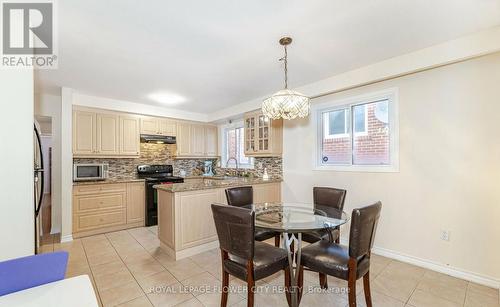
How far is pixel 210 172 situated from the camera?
19.5 feet

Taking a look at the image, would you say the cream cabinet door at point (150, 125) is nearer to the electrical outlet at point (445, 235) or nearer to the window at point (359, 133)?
the window at point (359, 133)

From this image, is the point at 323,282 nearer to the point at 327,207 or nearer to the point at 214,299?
the point at 327,207

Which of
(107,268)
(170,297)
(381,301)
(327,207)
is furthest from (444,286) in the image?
(107,268)

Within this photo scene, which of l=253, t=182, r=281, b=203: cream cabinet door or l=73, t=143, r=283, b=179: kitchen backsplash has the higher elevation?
l=73, t=143, r=283, b=179: kitchen backsplash

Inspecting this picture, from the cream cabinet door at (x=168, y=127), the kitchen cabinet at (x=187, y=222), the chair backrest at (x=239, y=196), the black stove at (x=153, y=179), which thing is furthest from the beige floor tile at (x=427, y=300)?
the cream cabinet door at (x=168, y=127)

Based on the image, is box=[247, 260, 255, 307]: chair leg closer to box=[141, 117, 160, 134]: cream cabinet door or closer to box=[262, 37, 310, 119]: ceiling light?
box=[262, 37, 310, 119]: ceiling light

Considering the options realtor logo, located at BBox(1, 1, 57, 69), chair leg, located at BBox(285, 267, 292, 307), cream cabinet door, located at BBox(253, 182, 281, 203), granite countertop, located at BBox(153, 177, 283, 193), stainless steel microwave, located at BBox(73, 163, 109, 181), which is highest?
realtor logo, located at BBox(1, 1, 57, 69)

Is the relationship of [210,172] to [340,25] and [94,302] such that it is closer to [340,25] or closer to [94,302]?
[340,25]

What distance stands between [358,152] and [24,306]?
348cm

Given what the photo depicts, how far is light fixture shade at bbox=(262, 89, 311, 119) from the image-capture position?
2357 mm

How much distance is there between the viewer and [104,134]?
4195mm

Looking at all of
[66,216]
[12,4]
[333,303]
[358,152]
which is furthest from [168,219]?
[358,152]

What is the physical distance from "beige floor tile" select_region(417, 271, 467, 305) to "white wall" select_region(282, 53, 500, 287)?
0.47 feet

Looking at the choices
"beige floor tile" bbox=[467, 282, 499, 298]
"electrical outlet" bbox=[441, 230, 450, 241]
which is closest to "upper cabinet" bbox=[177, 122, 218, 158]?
"electrical outlet" bbox=[441, 230, 450, 241]
